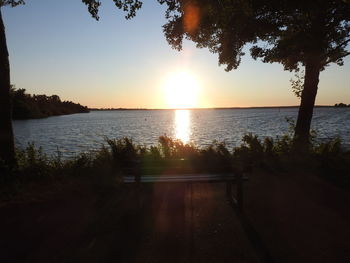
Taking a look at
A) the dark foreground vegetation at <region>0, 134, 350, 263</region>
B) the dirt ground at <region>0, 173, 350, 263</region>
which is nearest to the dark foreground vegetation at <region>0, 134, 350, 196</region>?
the dark foreground vegetation at <region>0, 134, 350, 263</region>

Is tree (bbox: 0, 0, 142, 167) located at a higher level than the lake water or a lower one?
higher

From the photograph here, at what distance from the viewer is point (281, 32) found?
11.4m

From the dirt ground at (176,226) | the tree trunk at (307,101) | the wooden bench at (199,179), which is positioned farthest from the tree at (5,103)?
the tree trunk at (307,101)

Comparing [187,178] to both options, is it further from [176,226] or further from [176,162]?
[176,226]

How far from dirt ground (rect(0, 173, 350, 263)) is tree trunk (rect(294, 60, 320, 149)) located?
4070 millimetres

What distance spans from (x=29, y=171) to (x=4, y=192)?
3.98 ft

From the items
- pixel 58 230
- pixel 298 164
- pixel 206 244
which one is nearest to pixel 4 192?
pixel 58 230

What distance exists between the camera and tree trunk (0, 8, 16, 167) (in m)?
7.91

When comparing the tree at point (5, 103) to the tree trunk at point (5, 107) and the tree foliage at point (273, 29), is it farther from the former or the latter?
the tree foliage at point (273, 29)

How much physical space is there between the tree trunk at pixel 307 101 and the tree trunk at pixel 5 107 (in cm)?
899

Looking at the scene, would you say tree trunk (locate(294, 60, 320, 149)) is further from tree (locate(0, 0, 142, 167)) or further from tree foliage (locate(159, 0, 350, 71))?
tree (locate(0, 0, 142, 167))

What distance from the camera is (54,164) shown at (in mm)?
9523

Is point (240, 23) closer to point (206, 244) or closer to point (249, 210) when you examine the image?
point (249, 210)

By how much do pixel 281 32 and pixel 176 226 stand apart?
8.80 meters
